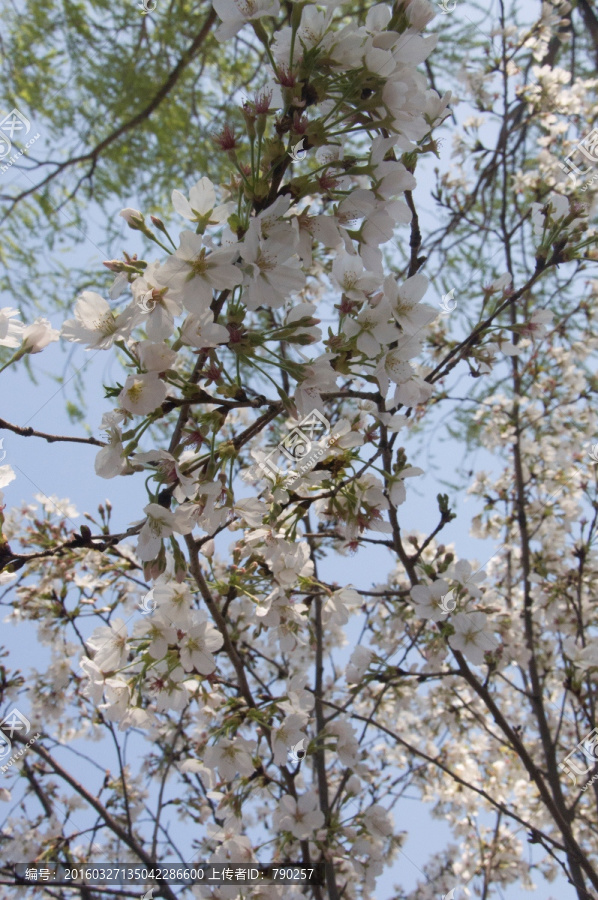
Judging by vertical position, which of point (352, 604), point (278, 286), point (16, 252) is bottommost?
point (352, 604)

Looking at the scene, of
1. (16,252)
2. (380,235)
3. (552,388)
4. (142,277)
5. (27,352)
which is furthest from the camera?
(16,252)

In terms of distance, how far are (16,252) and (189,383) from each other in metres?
3.55

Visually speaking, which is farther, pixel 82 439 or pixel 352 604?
pixel 352 604

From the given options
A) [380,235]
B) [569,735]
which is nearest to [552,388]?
[569,735]

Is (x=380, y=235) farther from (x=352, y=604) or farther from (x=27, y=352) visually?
(x=352, y=604)

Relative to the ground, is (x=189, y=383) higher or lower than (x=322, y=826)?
higher

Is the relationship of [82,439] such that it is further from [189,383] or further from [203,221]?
[203,221]

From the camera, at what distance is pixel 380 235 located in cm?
119

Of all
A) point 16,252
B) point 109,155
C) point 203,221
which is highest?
point 109,155

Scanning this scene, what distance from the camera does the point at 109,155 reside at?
13.8ft

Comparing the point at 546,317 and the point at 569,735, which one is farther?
the point at 569,735

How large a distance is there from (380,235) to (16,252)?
3.55 m

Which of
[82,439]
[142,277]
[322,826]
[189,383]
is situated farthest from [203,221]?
[322,826]

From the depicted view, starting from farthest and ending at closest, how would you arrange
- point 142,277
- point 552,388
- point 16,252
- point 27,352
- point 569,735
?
point 16,252 → point 569,735 → point 552,388 → point 27,352 → point 142,277
